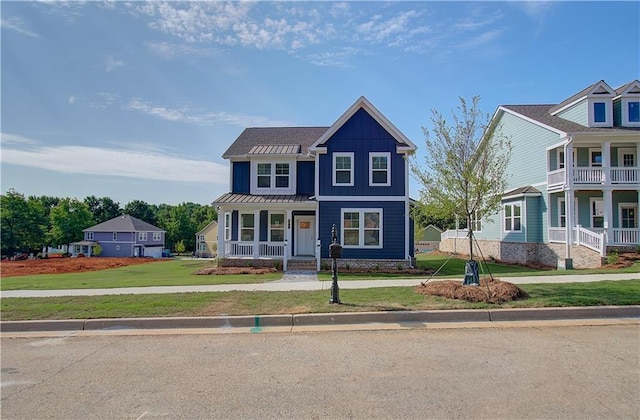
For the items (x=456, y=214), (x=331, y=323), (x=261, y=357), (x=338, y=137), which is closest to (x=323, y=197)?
(x=338, y=137)

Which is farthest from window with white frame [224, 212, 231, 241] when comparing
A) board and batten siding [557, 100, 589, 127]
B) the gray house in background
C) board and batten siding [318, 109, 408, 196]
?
the gray house in background

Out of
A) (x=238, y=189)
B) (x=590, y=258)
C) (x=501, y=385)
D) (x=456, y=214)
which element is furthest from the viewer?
(x=238, y=189)

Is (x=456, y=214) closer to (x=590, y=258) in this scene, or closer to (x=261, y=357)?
(x=261, y=357)

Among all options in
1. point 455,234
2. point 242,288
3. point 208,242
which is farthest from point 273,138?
point 208,242

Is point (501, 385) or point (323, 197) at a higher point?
point (323, 197)

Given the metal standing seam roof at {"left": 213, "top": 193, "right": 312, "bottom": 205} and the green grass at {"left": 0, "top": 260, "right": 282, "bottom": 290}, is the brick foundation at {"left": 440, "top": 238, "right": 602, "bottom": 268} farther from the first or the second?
the green grass at {"left": 0, "top": 260, "right": 282, "bottom": 290}

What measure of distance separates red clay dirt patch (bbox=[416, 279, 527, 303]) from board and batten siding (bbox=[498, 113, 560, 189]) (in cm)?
1605

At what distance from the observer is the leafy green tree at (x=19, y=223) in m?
56.6

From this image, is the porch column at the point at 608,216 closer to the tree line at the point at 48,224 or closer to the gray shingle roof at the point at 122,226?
the gray shingle roof at the point at 122,226

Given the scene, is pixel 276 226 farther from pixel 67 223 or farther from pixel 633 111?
pixel 67 223

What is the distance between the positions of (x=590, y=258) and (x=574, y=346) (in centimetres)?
1567

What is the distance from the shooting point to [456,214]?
36.6ft

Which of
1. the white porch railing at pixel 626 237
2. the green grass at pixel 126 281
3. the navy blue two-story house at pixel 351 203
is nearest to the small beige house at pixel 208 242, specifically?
the navy blue two-story house at pixel 351 203

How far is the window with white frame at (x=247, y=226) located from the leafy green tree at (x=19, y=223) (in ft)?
171
